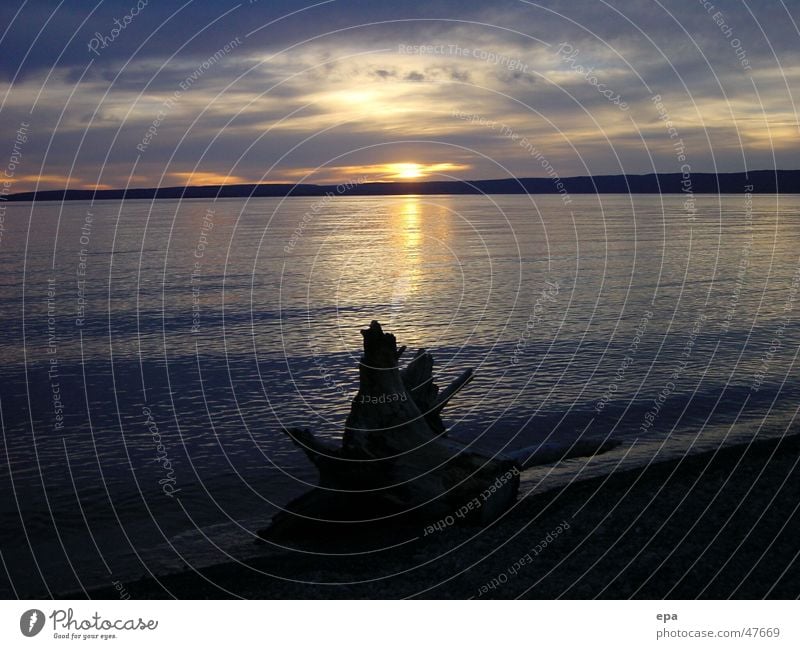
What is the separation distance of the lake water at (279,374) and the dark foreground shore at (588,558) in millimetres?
2221

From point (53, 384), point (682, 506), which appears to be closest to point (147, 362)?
point (53, 384)

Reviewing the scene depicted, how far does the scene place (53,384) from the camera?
3512 centimetres

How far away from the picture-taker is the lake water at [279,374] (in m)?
20.8

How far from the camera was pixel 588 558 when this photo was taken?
47.2 ft

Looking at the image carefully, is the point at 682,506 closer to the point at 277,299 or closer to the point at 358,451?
the point at 358,451

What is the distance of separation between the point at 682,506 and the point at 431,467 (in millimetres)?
5770
